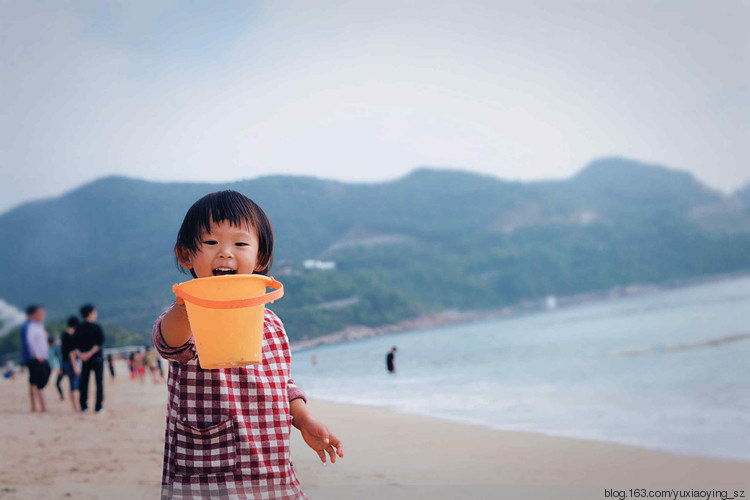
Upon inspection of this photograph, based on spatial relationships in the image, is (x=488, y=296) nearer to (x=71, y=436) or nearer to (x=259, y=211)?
(x=71, y=436)

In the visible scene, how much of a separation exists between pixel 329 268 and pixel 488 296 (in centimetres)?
939

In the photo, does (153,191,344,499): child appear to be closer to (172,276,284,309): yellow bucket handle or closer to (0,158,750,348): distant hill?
(172,276,284,309): yellow bucket handle

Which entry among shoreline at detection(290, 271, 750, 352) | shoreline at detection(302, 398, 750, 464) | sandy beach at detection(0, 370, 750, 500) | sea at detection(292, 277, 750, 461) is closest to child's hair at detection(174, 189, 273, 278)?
sandy beach at detection(0, 370, 750, 500)

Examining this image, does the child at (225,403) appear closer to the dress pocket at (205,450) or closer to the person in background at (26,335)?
the dress pocket at (205,450)

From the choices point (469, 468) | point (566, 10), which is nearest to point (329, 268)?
point (469, 468)

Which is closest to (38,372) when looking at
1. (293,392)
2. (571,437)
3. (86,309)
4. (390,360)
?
(86,309)

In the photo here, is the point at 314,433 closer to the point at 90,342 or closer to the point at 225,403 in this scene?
the point at 225,403

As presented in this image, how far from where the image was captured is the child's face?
945mm

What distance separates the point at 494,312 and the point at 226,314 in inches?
482

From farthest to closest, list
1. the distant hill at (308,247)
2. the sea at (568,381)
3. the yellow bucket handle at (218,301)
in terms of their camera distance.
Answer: the sea at (568,381) → the distant hill at (308,247) → the yellow bucket handle at (218,301)

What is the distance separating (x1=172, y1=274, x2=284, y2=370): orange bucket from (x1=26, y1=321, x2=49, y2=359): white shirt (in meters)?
3.45

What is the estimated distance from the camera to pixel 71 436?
329 centimetres

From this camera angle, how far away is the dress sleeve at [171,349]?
3.11 ft

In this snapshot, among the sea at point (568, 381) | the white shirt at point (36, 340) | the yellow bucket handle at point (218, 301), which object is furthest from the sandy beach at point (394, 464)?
the yellow bucket handle at point (218, 301)
